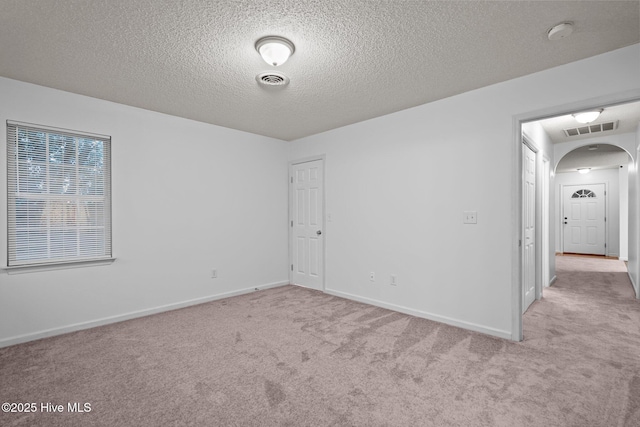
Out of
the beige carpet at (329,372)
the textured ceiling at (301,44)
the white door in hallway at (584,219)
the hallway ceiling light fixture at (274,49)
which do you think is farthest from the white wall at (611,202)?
the hallway ceiling light fixture at (274,49)

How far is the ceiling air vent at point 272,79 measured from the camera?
2834 mm

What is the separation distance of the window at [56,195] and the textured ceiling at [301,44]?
0.56m

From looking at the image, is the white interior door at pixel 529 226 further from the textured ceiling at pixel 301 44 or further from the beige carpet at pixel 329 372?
the textured ceiling at pixel 301 44

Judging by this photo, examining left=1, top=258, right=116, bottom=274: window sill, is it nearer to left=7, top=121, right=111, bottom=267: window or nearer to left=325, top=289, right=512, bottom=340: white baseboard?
left=7, top=121, right=111, bottom=267: window

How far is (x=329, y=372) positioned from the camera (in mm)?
2416

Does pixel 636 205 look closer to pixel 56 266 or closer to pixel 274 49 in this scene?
pixel 274 49

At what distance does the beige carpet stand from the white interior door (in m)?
0.42

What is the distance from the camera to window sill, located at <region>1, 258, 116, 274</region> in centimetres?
297

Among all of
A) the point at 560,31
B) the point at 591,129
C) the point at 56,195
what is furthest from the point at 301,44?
the point at 591,129

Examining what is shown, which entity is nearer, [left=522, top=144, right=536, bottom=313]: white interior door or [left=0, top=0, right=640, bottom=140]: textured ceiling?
[left=0, top=0, right=640, bottom=140]: textured ceiling

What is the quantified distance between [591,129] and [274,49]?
5.20m

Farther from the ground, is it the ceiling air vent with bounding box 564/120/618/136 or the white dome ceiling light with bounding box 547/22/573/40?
the ceiling air vent with bounding box 564/120/618/136

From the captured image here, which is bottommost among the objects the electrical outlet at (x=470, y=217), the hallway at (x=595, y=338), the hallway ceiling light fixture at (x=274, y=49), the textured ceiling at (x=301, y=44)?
the hallway at (x=595, y=338)

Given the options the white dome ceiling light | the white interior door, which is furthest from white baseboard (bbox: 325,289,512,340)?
the white dome ceiling light
